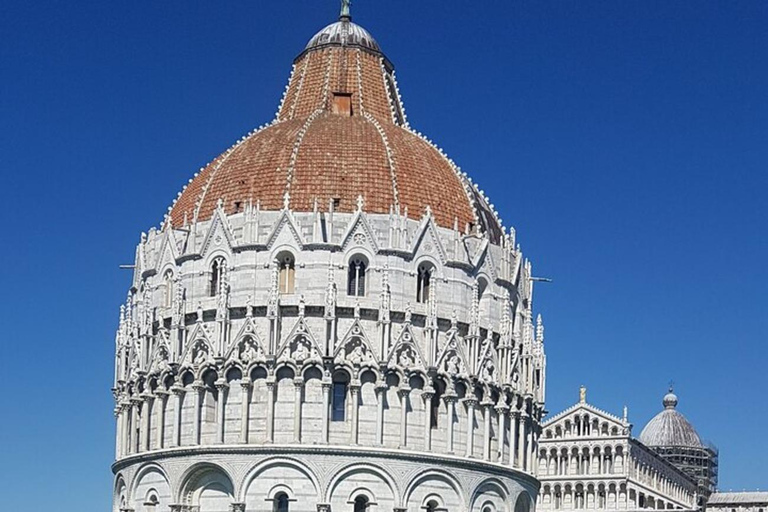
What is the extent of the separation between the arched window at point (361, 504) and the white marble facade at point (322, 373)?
0.19 feet

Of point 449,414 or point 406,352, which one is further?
point 449,414

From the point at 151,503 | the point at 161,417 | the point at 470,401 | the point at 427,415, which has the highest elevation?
the point at 470,401

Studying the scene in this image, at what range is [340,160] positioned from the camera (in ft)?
225

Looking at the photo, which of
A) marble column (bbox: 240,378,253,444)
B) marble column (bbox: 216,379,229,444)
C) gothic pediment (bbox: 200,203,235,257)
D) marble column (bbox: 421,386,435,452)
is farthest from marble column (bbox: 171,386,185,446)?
marble column (bbox: 421,386,435,452)

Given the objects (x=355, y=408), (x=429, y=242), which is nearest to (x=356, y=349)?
(x=355, y=408)

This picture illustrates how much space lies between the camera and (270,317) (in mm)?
63906

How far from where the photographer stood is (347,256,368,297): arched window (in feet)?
214

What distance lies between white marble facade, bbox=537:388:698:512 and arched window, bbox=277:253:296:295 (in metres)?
64.1

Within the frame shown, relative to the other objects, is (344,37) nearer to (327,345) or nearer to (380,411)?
(327,345)

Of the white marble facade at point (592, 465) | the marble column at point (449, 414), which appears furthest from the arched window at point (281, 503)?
the white marble facade at point (592, 465)

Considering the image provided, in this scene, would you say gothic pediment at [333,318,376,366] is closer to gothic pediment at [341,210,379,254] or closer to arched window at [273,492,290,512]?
gothic pediment at [341,210,379,254]

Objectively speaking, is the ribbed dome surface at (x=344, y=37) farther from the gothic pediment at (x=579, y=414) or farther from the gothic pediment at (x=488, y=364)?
the gothic pediment at (x=579, y=414)

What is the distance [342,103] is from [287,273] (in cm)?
1263

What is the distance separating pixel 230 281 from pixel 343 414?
8267 millimetres
